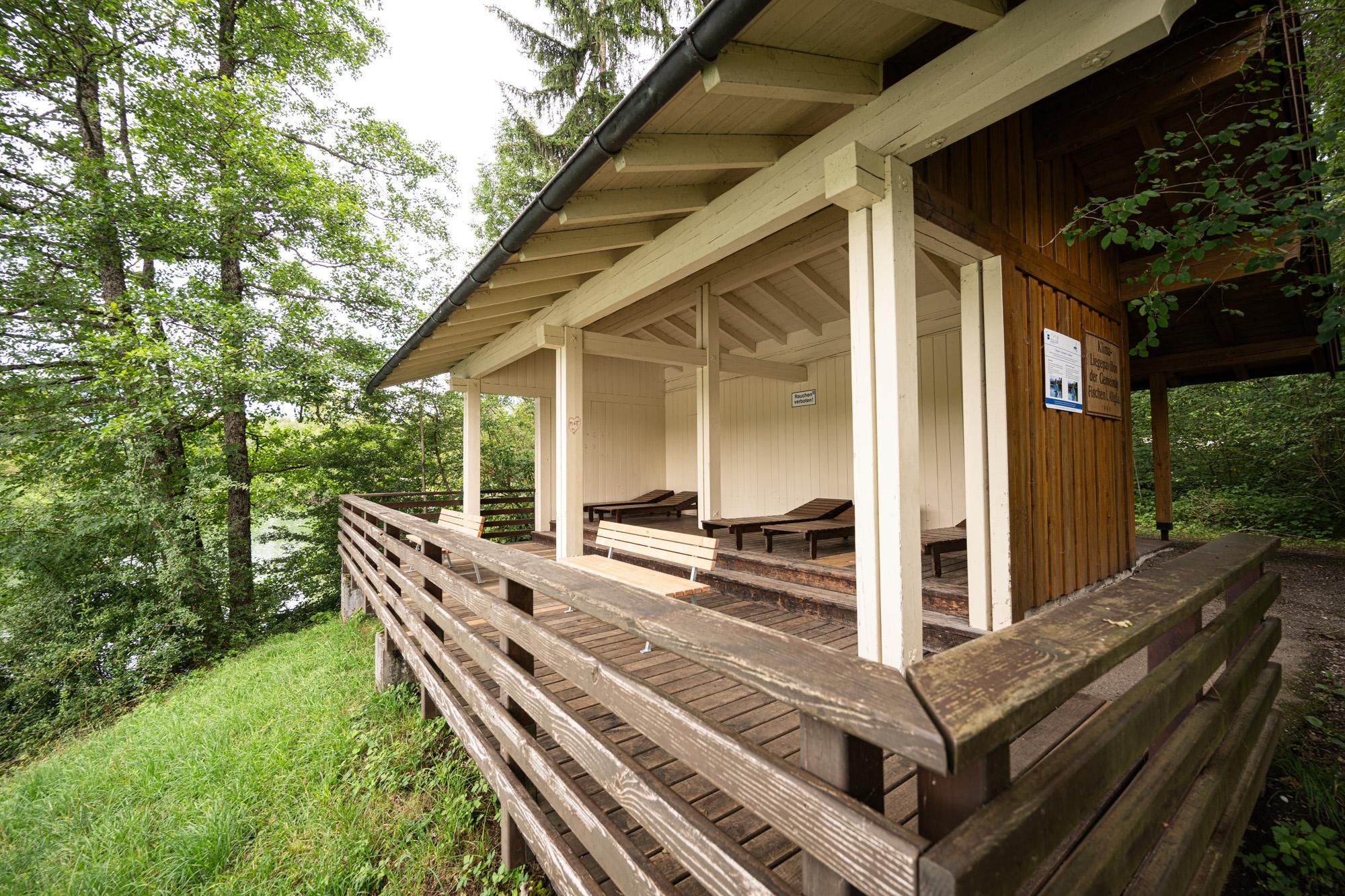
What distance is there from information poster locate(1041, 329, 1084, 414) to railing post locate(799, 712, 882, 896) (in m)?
3.34

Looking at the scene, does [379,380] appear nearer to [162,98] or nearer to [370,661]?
[370,661]

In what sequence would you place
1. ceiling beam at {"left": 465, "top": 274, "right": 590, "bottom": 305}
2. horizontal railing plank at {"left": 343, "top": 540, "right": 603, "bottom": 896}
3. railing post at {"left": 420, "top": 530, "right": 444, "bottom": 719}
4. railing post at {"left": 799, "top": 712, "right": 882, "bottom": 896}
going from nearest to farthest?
railing post at {"left": 799, "top": 712, "right": 882, "bottom": 896}
horizontal railing plank at {"left": 343, "top": 540, "right": 603, "bottom": 896}
railing post at {"left": 420, "top": 530, "right": 444, "bottom": 719}
ceiling beam at {"left": 465, "top": 274, "right": 590, "bottom": 305}

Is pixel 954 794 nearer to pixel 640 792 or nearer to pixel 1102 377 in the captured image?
pixel 640 792

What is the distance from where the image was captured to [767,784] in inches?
33.5

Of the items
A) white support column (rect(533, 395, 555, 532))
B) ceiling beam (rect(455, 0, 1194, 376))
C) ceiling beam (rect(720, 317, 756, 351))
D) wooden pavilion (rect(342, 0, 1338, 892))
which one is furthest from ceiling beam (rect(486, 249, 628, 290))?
white support column (rect(533, 395, 555, 532))

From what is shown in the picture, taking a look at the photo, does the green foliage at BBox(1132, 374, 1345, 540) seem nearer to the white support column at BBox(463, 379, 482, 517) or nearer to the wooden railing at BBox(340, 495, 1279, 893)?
the wooden railing at BBox(340, 495, 1279, 893)

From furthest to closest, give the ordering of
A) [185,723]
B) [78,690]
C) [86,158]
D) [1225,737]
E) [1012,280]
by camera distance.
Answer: [86,158]
[78,690]
[185,723]
[1012,280]
[1225,737]

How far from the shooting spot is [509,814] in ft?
6.34

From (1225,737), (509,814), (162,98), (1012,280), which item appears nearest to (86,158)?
(162,98)

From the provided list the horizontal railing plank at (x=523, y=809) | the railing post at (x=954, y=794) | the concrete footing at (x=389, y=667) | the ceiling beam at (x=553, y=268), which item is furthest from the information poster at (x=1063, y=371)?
the concrete footing at (x=389, y=667)

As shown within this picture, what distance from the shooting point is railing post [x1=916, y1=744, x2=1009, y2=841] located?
692 millimetres

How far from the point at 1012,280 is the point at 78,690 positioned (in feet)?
36.3

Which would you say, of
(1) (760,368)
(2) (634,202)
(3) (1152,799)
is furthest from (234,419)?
(3) (1152,799)

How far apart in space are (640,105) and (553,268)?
219cm
